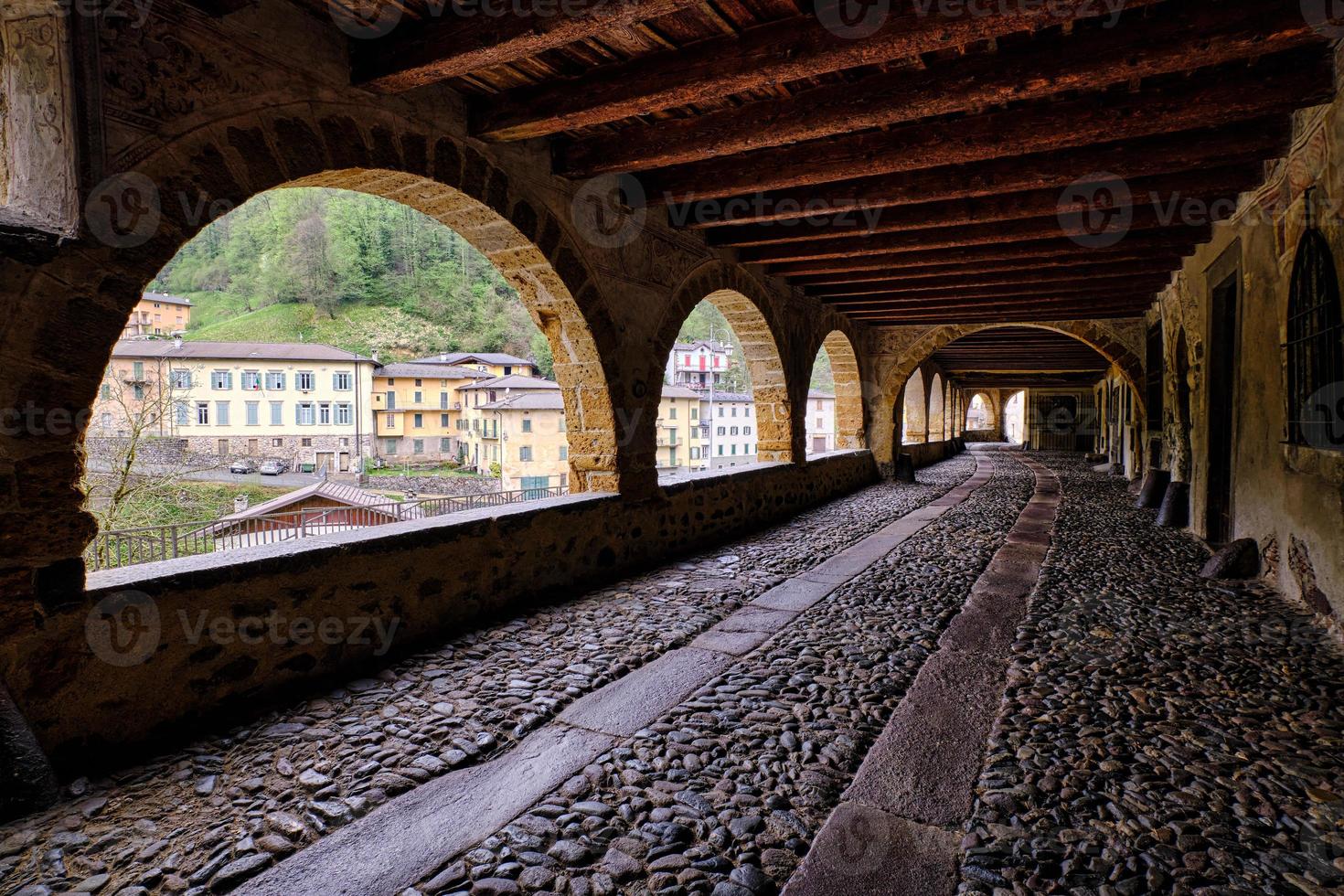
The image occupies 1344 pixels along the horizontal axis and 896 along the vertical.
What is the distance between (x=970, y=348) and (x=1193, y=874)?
45.4 feet

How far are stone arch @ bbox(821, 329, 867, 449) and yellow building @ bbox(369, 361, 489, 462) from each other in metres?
21.6

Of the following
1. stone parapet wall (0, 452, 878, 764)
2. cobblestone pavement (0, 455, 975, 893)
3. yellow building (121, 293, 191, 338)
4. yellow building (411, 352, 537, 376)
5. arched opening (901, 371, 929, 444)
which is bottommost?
cobblestone pavement (0, 455, 975, 893)

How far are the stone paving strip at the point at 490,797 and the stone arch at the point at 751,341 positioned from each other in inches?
88.9

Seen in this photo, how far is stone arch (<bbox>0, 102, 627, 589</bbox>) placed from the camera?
1.94 metres

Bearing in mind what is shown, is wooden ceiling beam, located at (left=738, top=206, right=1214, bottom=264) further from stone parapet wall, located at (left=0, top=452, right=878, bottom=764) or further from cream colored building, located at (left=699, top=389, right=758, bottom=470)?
cream colored building, located at (left=699, top=389, right=758, bottom=470)

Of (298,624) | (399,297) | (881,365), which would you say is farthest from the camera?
(399,297)

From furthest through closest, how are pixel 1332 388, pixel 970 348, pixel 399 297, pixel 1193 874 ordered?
1. pixel 399 297
2. pixel 970 348
3. pixel 1332 388
4. pixel 1193 874

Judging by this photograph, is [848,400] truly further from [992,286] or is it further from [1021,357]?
[1021,357]

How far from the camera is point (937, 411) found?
20422mm

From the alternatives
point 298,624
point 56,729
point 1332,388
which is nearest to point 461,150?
point 298,624

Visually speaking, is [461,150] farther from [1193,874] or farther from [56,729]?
[1193,874]

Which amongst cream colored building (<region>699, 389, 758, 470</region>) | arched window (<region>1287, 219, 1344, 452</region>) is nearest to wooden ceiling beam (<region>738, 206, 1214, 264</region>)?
arched window (<region>1287, 219, 1344, 452</region>)

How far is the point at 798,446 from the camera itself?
8.09 meters

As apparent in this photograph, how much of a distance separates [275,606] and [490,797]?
1229 millimetres
